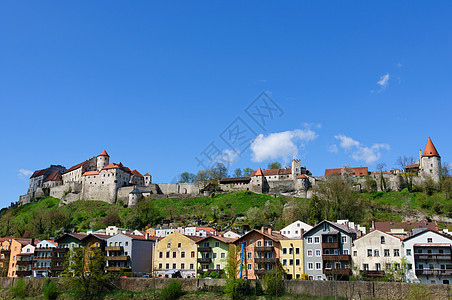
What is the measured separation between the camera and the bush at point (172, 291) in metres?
57.1

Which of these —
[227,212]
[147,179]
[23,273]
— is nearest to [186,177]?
[147,179]

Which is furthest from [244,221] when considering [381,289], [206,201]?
[381,289]

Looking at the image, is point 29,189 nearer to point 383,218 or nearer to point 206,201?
point 206,201

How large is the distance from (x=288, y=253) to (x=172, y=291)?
1773 centimetres

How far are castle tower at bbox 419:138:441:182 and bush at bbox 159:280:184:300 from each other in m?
91.5

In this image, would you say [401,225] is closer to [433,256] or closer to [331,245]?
[433,256]

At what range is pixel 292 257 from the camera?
63906 millimetres

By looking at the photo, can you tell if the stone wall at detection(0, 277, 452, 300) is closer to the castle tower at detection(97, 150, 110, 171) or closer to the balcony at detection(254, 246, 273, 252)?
the balcony at detection(254, 246, 273, 252)

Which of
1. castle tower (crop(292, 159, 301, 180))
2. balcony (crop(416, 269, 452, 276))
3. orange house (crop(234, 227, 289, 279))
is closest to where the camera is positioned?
balcony (crop(416, 269, 452, 276))

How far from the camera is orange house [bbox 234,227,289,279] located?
63656 millimetres

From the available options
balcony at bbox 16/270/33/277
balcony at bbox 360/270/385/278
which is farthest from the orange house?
balcony at bbox 16/270/33/277

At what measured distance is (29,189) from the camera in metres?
179

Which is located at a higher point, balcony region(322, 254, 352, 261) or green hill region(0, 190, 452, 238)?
green hill region(0, 190, 452, 238)

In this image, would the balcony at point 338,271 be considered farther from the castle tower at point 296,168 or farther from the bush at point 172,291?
the castle tower at point 296,168
